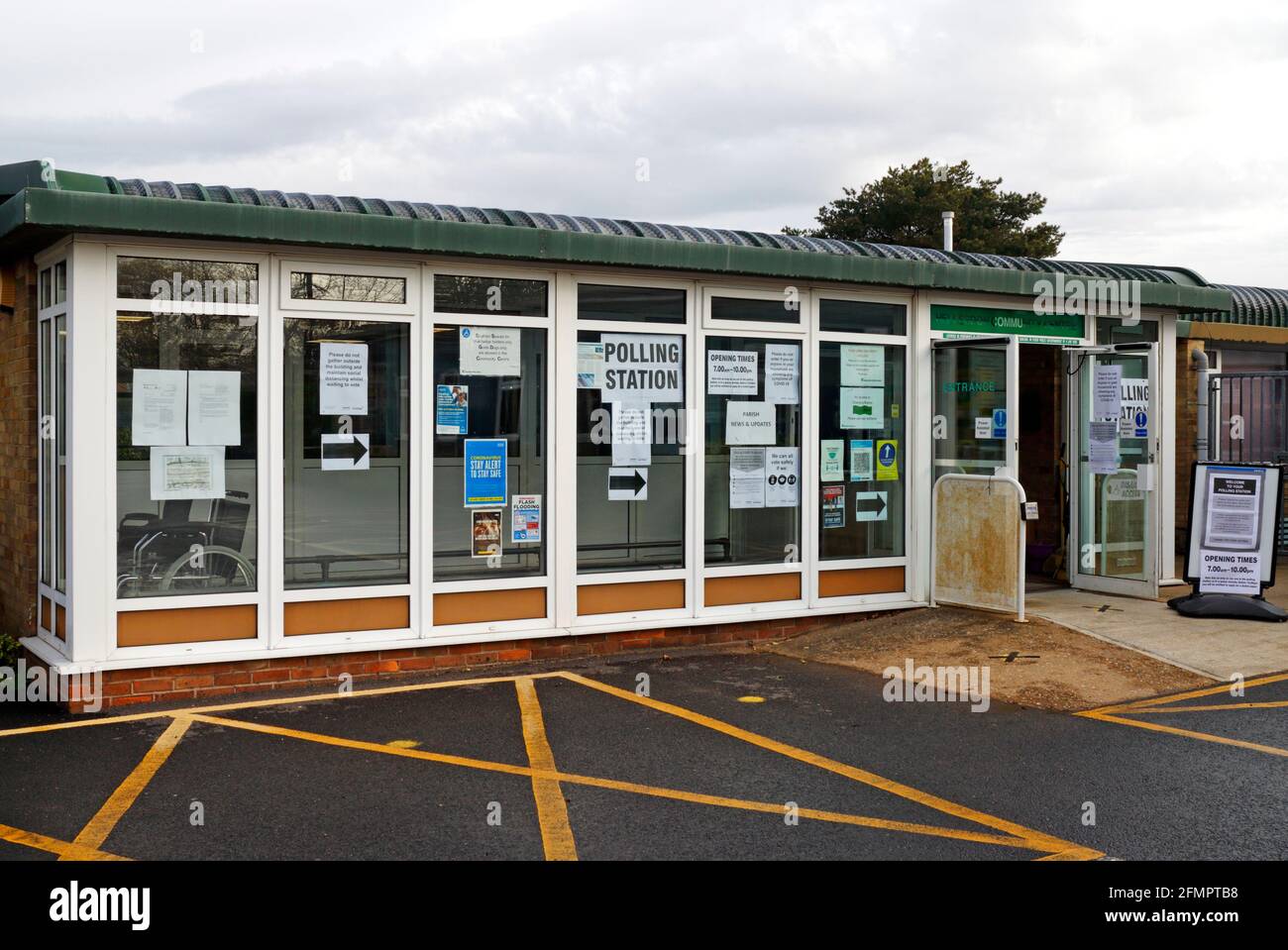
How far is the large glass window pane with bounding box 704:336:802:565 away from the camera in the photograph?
A: 9.92 m

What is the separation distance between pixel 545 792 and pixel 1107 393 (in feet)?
24.3

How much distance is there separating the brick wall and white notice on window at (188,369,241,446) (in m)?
1.36

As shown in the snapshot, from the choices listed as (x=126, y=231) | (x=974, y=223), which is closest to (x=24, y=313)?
(x=126, y=231)

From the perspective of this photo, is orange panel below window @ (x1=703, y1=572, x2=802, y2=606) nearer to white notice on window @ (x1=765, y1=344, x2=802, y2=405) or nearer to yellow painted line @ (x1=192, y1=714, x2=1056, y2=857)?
white notice on window @ (x1=765, y1=344, x2=802, y2=405)

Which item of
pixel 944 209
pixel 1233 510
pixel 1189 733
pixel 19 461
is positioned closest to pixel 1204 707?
pixel 1189 733

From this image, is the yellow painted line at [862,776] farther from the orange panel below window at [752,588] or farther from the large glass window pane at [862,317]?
the large glass window pane at [862,317]

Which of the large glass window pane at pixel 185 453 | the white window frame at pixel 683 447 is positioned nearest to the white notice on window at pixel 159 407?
the large glass window pane at pixel 185 453

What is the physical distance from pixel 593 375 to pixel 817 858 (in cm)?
507

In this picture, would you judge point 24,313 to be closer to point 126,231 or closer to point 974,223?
point 126,231

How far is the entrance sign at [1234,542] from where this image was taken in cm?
1009

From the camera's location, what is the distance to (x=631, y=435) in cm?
963

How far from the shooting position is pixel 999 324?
11.2 m

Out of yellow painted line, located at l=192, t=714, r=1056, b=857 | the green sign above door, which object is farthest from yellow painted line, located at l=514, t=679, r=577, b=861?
the green sign above door

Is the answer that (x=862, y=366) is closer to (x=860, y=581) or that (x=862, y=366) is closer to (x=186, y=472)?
(x=860, y=581)
